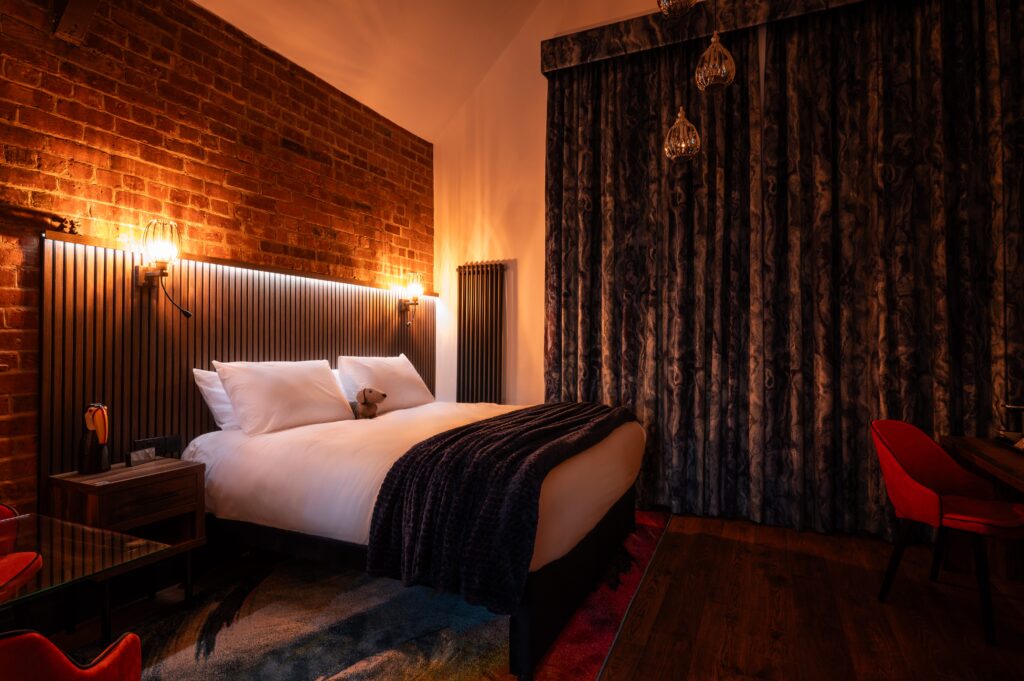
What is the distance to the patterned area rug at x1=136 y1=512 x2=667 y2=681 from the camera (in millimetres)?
1941

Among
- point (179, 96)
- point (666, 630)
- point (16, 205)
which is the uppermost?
point (179, 96)

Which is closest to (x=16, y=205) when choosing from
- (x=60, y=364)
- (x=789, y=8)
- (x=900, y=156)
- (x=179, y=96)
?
(x=60, y=364)

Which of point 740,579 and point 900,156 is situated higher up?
point 900,156

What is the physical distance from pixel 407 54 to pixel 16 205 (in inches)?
111

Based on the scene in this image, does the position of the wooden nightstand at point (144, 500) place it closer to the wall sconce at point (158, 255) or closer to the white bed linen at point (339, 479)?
the white bed linen at point (339, 479)

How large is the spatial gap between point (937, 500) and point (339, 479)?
2.44 meters

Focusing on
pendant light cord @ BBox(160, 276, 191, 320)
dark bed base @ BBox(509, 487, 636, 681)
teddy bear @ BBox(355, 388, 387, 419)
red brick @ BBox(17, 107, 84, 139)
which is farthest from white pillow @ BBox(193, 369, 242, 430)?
dark bed base @ BBox(509, 487, 636, 681)

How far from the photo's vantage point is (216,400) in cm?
296

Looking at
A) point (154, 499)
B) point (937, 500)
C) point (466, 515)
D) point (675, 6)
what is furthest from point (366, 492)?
point (937, 500)

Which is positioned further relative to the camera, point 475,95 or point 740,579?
point 475,95

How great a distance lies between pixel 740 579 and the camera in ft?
9.01

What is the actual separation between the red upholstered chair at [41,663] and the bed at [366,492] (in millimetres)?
1180

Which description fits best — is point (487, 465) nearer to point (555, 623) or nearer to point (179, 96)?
point (555, 623)

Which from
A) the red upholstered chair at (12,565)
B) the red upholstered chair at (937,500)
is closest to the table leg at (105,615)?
the red upholstered chair at (12,565)
